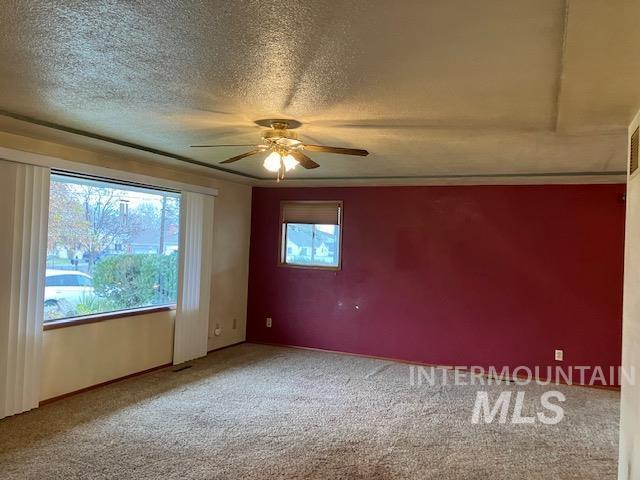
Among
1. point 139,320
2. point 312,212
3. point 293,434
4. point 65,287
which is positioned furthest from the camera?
point 312,212

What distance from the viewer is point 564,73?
6.46ft

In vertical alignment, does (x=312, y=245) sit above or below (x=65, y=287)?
above

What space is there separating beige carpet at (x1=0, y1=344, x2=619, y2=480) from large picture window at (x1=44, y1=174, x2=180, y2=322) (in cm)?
84

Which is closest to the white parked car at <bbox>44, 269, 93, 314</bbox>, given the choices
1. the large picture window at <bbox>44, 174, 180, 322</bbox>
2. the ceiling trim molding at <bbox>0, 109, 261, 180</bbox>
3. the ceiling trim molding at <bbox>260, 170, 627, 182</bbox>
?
the large picture window at <bbox>44, 174, 180, 322</bbox>

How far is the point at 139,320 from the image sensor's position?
483 centimetres

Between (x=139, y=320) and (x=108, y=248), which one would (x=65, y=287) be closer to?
(x=108, y=248)

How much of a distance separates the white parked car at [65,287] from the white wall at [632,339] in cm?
408

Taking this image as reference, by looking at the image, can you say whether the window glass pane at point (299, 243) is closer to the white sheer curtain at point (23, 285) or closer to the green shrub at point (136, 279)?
the green shrub at point (136, 279)

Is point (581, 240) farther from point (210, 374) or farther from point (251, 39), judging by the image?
point (251, 39)

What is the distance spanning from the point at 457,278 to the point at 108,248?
373 centimetres

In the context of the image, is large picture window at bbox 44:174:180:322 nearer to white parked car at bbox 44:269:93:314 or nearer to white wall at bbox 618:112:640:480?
white parked car at bbox 44:269:93:314

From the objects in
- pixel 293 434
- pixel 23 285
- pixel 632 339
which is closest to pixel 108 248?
pixel 23 285

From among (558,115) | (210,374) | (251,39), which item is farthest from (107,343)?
(558,115)

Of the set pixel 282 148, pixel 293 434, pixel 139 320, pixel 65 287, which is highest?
pixel 282 148
